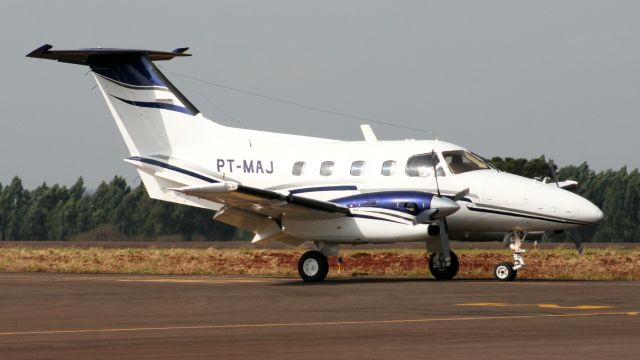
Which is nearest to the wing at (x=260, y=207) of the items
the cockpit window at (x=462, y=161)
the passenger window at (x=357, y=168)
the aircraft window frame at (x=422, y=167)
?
the passenger window at (x=357, y=168)

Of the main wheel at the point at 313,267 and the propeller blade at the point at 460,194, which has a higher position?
the propeller blade at the point at 460,194

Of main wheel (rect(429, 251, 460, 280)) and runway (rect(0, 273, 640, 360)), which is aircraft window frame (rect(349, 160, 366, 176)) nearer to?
main wheel (rect(429, 251, 460, 280))

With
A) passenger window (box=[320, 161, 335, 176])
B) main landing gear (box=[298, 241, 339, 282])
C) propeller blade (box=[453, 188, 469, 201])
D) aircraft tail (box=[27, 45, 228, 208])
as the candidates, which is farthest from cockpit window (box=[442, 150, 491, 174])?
aircraft tail (box=[27, 45, 228, 208])

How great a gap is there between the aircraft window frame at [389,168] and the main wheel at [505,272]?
3.01 m

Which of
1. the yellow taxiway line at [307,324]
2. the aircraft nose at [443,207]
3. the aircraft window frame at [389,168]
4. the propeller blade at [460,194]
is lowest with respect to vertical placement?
the yellow taxiway line at [307,324]

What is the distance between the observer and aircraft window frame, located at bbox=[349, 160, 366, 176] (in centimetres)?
2380

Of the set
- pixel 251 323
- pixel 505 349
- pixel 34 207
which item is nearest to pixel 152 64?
pixel 251 323

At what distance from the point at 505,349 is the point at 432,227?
10559 millimetres

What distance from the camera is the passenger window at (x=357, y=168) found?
78.1 ft

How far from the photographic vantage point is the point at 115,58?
26312mm

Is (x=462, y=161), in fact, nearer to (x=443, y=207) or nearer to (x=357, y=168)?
(x=443, y=207)

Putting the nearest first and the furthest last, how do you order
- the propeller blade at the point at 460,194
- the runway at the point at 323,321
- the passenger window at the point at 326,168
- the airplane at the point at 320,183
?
the runway at the point at 323,321
the airplane at the point at 320,183
the propeller blade at the point at 460,194
the passenger window at the point at 326,168

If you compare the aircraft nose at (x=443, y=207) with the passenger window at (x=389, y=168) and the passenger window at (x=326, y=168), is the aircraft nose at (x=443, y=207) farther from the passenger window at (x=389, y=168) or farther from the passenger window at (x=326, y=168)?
the passenger window at (x=326, y=168)

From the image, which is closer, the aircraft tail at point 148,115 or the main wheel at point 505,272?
the main wheel at point 505,272
